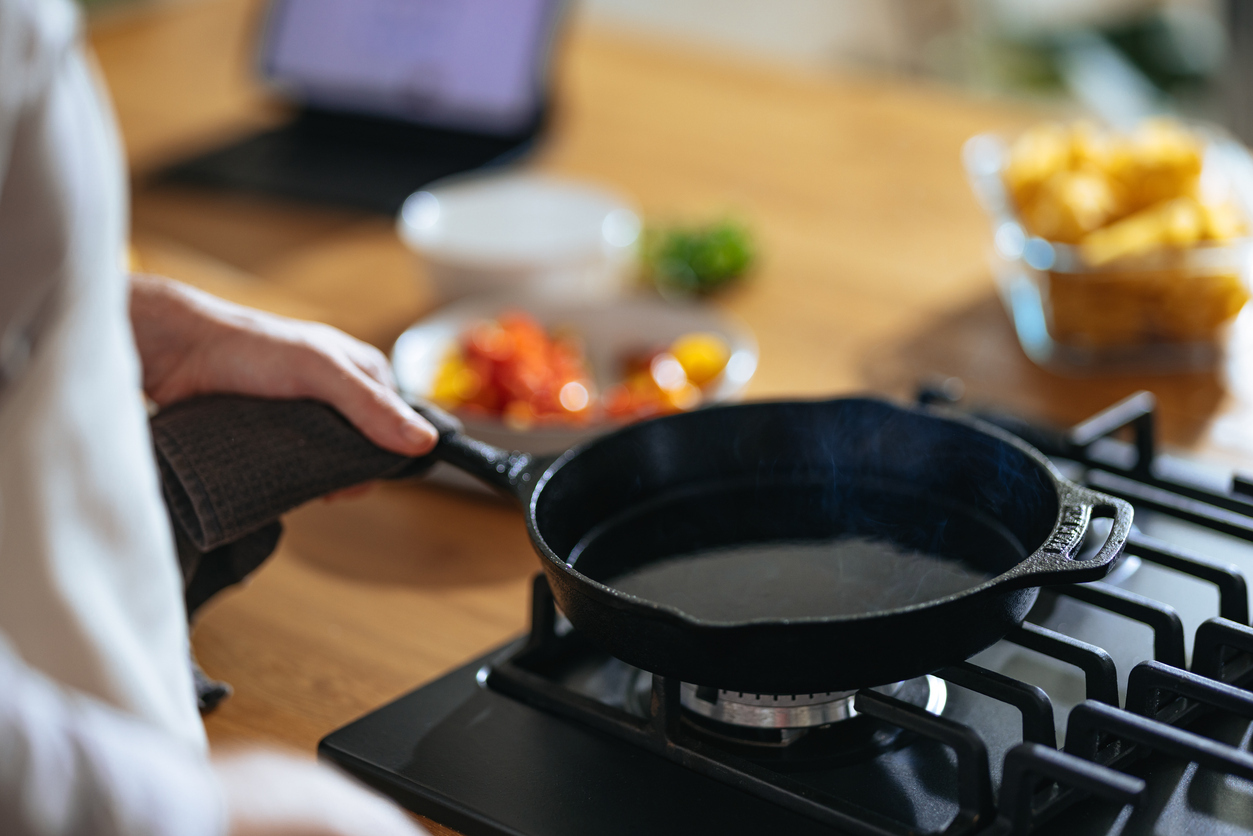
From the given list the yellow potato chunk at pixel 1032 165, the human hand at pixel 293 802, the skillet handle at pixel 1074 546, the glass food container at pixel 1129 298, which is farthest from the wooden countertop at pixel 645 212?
the skillet handle at pixel 1074 546

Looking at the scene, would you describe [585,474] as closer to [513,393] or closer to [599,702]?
[599,702]

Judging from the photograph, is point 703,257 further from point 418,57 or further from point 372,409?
point 372,409

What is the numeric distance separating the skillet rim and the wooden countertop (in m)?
0.16

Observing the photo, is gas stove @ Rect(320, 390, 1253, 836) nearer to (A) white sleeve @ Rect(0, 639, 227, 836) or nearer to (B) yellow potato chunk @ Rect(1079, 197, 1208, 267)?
(A) white sleeve @ Rect(0, 639, 227, 836)

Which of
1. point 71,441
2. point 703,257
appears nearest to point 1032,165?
point 703,257

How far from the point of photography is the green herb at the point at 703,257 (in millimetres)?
1397

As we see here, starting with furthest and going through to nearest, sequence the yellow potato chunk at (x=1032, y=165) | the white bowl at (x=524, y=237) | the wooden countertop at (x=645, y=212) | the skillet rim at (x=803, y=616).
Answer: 1. the white bowl at (x=524, y=237)
2. the yellow potato chunk at (x=1032, y=165)
3. the wooden countertop at (x=645, y=212)
4. the skillet rim at (x=803, y=616)

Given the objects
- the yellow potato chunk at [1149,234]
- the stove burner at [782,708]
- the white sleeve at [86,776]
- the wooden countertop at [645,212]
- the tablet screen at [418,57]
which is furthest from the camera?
the tablet screen at [418,57]

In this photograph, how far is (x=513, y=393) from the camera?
1087mm

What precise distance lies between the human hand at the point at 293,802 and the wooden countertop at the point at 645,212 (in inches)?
10.0

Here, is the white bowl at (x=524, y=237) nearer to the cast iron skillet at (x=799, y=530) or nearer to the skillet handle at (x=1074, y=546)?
the cast iron skillet at (x=799, y=530)

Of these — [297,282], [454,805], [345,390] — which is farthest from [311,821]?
[297,282]

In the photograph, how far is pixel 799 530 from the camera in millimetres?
792

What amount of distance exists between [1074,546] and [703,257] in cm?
82
